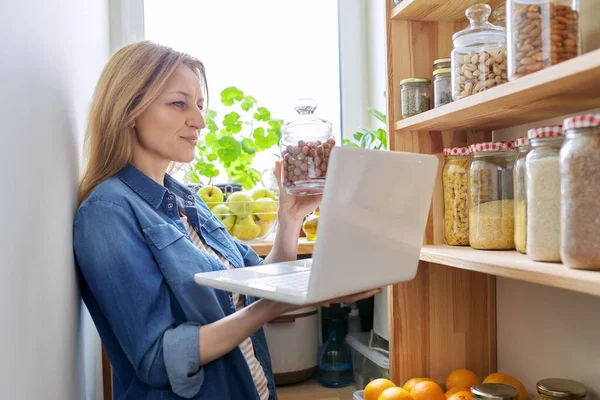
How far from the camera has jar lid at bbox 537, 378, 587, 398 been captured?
88 centimetres

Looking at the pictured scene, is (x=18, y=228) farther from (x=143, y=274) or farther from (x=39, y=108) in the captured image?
(x=143, y=274)

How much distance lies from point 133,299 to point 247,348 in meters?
0.29

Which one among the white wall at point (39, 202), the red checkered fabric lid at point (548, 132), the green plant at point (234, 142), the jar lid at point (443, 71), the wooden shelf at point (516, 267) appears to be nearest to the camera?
the white wall at point (39, 202)

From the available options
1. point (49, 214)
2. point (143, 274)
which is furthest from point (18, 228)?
point (143, 274)

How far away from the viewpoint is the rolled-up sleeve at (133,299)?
864mm

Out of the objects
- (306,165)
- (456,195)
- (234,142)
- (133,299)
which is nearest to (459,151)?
(456,195)

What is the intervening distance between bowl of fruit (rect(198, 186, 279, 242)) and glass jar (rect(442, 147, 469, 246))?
2.10 ft

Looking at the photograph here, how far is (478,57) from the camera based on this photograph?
3.09 ft

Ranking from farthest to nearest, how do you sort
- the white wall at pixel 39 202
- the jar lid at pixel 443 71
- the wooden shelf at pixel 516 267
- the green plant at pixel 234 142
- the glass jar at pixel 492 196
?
the green plant at pixel 234 142 → the jar lid at pixel 443 71 → the glass jar at pixel 492 196 → the wooden shelf at pixel 516 267 → the white wall at pixel 39 202

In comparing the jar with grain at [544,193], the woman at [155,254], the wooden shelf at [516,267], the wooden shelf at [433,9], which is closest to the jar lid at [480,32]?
the wooden shelf at [433,9]

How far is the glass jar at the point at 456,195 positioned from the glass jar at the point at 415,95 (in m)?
0.11

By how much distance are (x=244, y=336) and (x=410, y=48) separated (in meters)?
0.71

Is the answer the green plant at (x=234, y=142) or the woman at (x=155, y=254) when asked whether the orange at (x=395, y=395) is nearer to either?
the woman at (x=155, y=254)

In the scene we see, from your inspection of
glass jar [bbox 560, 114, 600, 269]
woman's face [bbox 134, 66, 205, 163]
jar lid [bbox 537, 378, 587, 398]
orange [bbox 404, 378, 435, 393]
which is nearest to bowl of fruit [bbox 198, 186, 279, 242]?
woman's face [bbox 134, 66, 205, 163]
